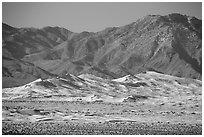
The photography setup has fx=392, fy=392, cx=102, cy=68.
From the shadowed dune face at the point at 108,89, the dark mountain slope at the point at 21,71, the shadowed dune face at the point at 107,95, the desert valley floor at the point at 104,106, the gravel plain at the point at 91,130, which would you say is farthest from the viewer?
the dark mountain slope at the point at 21,71

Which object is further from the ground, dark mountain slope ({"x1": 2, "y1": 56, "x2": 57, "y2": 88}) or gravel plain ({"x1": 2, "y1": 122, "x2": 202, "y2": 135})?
dark mountain slope ({"x1": 2, "y1": 56, "x2": 57, "y2": 88})

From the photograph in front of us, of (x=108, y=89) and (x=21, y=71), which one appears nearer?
(x=108, y=89)

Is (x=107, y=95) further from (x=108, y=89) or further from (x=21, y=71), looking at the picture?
(x=21, y=71)

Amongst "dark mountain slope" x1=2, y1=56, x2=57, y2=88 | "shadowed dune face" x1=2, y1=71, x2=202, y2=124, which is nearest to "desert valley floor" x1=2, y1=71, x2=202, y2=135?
"shadowed dune face" x1=2, y1=71, x2=202, y2=124

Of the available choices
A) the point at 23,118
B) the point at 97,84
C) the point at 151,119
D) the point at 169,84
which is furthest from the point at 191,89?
the point at 23,118

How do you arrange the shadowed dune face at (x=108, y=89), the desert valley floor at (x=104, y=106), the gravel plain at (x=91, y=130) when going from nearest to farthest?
the gravel plain at (x=91, y=130) < the desert valley floor at (x=104, y=106) < the shadowed dune face at (x=108, y=89)

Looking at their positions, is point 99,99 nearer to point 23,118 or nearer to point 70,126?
point 23,118

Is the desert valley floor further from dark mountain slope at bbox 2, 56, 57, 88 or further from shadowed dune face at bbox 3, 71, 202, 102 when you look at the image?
dark mountain slope at bbox 2, 56, 57, 88

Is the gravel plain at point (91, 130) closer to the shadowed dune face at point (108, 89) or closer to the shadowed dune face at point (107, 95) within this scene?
the shadowed dune face at point (107, 95)

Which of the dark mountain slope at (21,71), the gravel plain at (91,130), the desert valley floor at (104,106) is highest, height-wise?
Answer: the dark mountain slope at (21,71)

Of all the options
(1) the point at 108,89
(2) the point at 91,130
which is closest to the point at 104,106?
(2) the point at 91,130

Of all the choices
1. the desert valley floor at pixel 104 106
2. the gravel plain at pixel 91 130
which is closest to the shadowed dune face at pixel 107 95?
the desert valley floor at pixel 104 106
